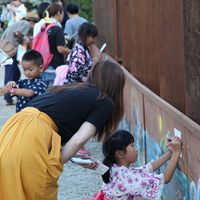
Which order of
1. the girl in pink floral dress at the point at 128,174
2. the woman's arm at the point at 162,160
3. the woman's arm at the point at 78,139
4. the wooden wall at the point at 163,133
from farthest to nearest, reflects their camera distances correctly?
the woman's arm at the point at 162,160 → the girl in pink floral dress at the point at 128,174 → the woman's arm at the point at 78,139 → the wooden wall at the point at 163,133

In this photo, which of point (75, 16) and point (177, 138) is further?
point (75, 16)

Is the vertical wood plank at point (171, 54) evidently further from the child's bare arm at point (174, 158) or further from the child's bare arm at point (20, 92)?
the child's bare arm at point (20, 92)

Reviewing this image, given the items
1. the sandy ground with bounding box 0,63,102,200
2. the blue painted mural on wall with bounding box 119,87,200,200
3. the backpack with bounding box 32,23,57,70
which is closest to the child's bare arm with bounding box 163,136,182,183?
the blue painted mural on wall with bounding box 119,87,200,200

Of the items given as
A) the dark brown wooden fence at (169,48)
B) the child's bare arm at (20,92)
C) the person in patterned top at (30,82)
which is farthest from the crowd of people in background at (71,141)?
the person in patterned top at (30,82)

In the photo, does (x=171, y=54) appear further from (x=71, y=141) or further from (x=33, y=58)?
(x=33, y=58)

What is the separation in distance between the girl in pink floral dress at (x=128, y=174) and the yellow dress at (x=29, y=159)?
47cm

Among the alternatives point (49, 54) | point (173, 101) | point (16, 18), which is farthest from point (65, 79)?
point (16, 18)

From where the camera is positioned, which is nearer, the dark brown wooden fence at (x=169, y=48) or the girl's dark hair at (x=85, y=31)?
the dark brown wooden fence at (x=169, y=48)

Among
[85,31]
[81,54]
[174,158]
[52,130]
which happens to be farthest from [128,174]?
[85,31]

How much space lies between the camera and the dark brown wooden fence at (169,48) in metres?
2.11

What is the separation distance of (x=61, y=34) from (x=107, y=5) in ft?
5.65

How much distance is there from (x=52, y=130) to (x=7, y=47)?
15.1 feet

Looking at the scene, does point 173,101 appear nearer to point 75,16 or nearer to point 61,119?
point 61,119

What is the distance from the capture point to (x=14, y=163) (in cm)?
206
